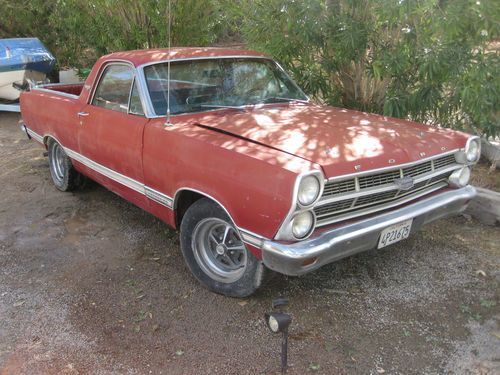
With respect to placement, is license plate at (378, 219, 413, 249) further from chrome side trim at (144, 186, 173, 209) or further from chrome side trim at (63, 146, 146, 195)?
chrome side trim at (63, 146, 146, 195)

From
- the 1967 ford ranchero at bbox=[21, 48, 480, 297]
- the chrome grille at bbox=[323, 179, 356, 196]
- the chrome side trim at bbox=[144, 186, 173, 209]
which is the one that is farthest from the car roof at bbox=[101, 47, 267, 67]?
the chrome grille at bbox=[323, 179, 356, 196]

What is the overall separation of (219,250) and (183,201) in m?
0.45

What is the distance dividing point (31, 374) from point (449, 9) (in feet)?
12.4

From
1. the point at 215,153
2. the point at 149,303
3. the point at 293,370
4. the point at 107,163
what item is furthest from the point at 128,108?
the point at 293,370

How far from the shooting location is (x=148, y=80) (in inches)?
148

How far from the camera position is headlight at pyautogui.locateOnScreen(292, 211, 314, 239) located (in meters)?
2.62

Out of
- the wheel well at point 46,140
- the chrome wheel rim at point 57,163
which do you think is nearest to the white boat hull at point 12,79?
the wheel well at point 46,140

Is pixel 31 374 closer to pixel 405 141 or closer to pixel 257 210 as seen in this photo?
pixel 257 210

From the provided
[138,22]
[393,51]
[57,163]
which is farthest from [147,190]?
[138,22]

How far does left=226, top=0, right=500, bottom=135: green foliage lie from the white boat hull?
17.4 ft

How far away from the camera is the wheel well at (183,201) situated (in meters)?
3.29

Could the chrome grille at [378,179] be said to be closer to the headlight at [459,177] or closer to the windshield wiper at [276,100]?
the headlight at [459,177]

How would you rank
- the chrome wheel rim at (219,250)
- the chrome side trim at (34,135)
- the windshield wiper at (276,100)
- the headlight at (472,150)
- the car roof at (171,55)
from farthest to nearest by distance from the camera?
the chrome side trim at (34,135) < the windshield wiper at (276,100) < the car roof at (171,55) < the headlight at (472,150) < the chrome wheel rim at (219,250)

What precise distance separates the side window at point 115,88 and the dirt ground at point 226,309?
1.15 m
